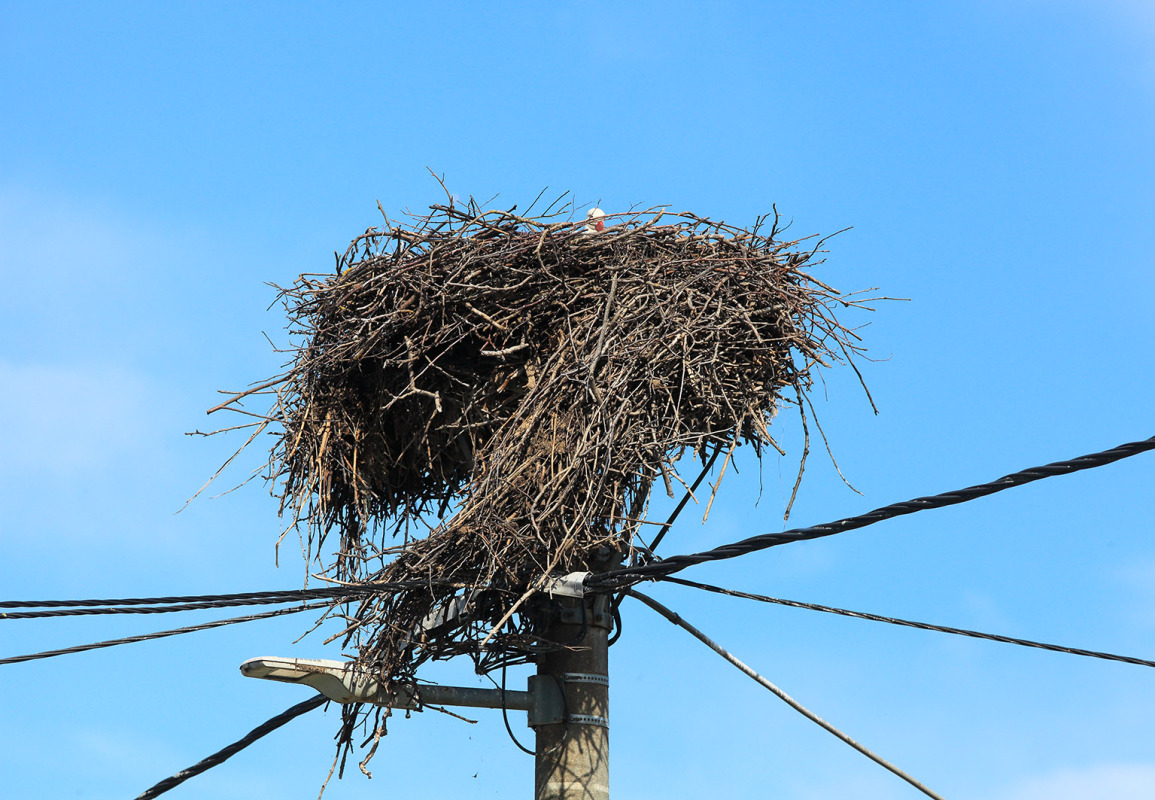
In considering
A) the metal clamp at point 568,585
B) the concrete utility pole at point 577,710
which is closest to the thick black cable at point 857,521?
the metal clamp at point 568,585

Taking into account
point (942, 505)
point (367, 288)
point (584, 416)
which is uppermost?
point (367, 288)

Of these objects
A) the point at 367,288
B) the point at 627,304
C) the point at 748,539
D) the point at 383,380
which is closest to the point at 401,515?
the point at 383,380

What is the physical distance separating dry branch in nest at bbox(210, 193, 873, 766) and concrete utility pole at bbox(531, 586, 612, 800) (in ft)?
0.71

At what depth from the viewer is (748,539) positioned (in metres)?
5.15

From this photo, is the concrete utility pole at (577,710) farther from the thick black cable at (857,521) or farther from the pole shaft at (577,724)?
the thick black cable at (857,521)

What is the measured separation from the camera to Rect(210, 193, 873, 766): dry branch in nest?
19.2 ft

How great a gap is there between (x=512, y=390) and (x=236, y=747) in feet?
6.73

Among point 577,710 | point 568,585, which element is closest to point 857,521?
point 568,585

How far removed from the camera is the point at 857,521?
16.1 ft

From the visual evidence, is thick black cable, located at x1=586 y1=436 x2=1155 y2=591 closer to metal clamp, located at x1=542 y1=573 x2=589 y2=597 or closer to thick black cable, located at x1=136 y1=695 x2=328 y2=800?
metal clamp, located at x1=542 y1=573 x2=589 y2=597

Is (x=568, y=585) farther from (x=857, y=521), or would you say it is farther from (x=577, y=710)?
(x=857, y=521)

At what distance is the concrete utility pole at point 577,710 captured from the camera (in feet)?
20.1

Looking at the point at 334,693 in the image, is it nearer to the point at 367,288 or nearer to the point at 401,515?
the point at 401,515

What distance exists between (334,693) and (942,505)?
2.76m
